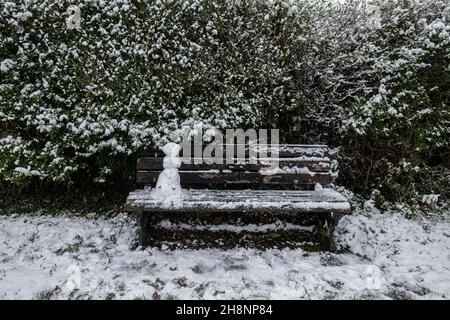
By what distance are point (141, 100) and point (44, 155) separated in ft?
4.06

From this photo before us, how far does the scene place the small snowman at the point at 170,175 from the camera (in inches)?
149

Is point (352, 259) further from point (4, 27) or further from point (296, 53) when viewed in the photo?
point (4, 27)

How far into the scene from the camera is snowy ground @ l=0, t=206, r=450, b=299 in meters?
3.09

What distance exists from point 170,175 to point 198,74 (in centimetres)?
118

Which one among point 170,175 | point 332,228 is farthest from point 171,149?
point 332,228

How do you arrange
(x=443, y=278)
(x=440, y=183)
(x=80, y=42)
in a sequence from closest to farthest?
(x=443, y=278) → (x=80, y=42) → (x=440, y=183)

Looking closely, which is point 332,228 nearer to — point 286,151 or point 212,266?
point 286,151

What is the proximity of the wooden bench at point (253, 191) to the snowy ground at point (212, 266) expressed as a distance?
419 millimetres

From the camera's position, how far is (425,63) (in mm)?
4316

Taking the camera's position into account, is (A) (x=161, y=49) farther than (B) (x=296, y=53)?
No

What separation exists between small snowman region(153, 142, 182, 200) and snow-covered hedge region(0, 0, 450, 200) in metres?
0.27

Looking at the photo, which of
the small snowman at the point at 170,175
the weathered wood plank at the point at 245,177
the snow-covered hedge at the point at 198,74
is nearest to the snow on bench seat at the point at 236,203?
the small snowman at the point at 170,175

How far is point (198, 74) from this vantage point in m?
4.12

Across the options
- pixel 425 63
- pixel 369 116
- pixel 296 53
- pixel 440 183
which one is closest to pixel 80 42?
pixel 296 53
